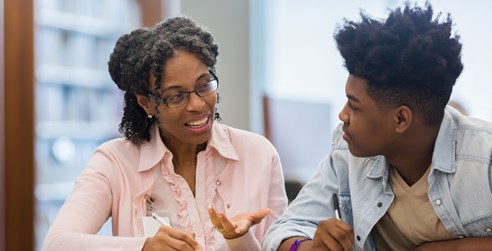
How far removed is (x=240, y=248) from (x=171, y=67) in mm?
475

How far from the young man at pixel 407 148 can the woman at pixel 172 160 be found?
30 centimetres

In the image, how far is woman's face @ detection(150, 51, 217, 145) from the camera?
1666mm

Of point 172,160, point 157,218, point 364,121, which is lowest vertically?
point 157,218

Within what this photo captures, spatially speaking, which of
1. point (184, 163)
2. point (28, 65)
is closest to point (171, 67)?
point (184, 163)

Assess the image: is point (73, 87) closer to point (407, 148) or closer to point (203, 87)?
point (203, 87)

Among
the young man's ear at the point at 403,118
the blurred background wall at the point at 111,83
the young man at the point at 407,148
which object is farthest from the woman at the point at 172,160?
the blurred background wall at the point at 111,83

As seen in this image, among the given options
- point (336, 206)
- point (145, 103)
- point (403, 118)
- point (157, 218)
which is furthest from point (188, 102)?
point (403, 118)

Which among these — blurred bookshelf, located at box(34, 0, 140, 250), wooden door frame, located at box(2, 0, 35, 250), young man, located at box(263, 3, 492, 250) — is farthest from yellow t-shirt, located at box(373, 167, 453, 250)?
blurred bookshelf, located at box(34, 0, 140, 250)

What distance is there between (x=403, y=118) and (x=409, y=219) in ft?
0.68

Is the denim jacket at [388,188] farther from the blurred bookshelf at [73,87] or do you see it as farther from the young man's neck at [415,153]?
the blurred bookshelf at [73,87]

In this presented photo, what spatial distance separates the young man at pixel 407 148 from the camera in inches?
50.4

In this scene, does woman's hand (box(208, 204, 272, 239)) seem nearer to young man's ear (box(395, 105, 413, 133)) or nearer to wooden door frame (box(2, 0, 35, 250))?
young man's ear (box(395, 105, 413, 133))

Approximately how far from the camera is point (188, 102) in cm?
166

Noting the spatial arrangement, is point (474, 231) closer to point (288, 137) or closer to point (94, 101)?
point (288, 137)
